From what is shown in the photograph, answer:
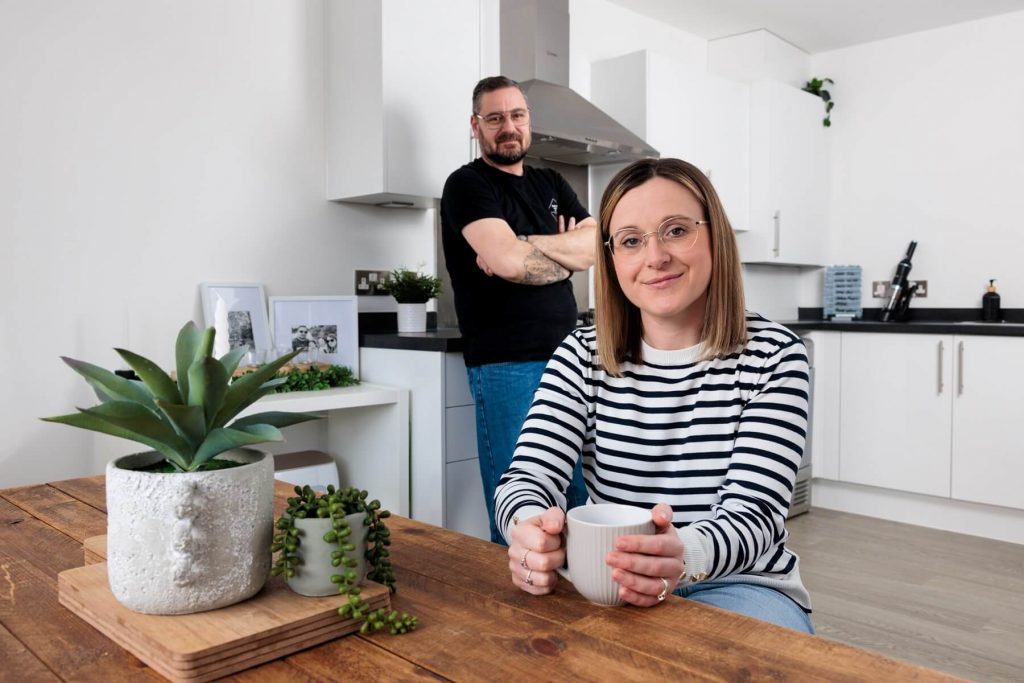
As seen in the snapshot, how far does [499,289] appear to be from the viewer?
237cm

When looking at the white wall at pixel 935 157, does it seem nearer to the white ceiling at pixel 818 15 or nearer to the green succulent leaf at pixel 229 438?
the white ceiling at pixel 818 15

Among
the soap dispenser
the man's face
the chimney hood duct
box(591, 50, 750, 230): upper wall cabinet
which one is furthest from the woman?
the soap dispenser

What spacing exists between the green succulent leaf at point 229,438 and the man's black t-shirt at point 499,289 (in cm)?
162

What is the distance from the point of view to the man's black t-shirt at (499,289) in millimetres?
2324

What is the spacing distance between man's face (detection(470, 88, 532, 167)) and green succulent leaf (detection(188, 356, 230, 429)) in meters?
1.81

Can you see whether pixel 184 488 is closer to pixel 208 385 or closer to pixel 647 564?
pixel 208 385

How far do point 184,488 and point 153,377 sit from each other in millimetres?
97

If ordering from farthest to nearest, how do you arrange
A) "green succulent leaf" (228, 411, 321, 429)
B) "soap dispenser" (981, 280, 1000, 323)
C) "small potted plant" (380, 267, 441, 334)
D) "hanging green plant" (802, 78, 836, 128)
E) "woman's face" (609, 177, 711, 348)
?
"hanging green plant" (802, 78, 836, 128)
"soap dispenser" (981, 280, 1000, 323)
"small potted plant" (380, 267, 441, 334)
"woman's face" (609, 177, 711, 348)
"green succulent leaf" (228, 411, 321, 429)

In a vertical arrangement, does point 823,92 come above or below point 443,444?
above

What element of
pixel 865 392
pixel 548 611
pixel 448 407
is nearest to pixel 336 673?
pixel 548 611


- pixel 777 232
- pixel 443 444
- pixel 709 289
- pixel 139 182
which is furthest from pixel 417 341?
pixel 777 232

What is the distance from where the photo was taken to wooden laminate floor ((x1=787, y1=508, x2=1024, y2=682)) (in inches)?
96.5

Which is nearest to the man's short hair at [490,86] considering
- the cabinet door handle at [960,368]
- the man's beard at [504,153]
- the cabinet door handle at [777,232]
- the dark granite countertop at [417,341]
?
the man's beard at [504,153]

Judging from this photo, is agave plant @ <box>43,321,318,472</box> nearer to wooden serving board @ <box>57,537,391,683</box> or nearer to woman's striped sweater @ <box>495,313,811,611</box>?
wooden serving board @ <box>57,537,391,683</box>
